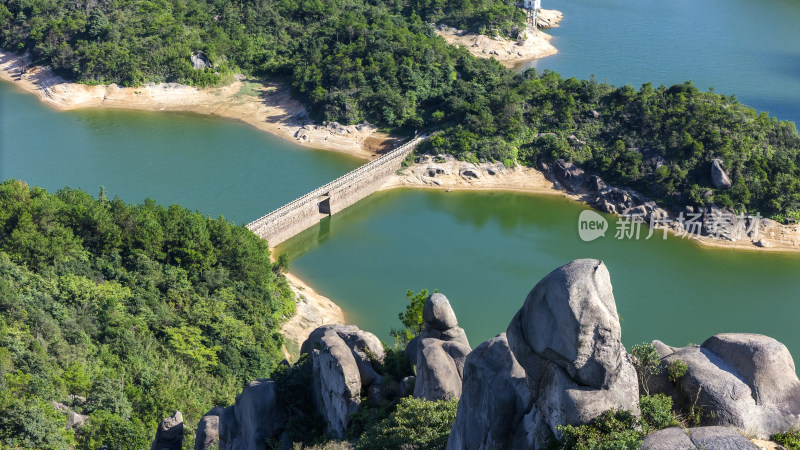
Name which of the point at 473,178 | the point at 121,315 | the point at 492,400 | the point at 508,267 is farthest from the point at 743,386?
the point at 473,178

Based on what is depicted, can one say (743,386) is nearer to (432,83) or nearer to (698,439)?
(698,439)

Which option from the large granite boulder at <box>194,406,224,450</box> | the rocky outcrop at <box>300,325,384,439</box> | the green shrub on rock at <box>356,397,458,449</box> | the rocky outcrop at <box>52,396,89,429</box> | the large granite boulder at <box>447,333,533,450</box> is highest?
the large granite boulder at <box>447,333,533,450</box>

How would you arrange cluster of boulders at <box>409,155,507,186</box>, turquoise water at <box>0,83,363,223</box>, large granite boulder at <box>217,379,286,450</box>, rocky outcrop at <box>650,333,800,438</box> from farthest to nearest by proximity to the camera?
cluster of boulders at <box>409,155,507,186</box>
turquoise water at <box>0,83,363,223</box>
large granite boulder at <box>217,379,286,450</box>
rocky outcrop at <box>650,333,800,438</box>

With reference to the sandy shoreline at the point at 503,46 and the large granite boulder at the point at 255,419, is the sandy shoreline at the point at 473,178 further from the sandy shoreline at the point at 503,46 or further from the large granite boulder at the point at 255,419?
the large granite boulder at the point at 255,419

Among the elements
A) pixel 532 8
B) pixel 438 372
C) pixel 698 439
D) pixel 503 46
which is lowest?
pixel 438 372

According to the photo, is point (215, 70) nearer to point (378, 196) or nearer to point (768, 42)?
point (378, 196)

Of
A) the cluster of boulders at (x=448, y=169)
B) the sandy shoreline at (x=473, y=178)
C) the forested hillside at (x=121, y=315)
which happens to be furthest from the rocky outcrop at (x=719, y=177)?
the forested hillside at (x=121, y=315)

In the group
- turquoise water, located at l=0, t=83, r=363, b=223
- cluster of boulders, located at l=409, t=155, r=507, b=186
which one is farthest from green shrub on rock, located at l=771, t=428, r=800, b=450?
cluster of boulders, located at l=409, t=155, r=507, b=186

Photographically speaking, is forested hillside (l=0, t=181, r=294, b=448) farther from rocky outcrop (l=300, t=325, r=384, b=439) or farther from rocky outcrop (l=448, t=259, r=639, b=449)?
rocky outcrop (l=448, t=259, r=639, b=449)
